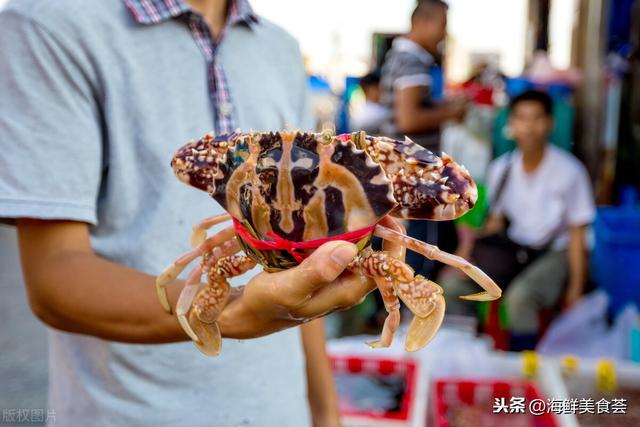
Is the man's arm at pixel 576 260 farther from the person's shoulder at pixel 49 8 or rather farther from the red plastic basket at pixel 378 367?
the person's shoulder at pixel 49 8

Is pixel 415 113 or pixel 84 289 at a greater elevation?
pixel 84 289

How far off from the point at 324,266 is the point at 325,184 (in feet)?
0.46

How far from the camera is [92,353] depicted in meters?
1.28

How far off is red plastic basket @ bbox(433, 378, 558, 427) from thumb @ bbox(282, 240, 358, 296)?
1.92 meters

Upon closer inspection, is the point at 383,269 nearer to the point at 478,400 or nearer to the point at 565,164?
the point at 478,400

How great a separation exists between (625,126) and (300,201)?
5.03 metres

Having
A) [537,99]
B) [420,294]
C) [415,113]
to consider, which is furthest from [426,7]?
[420,294]

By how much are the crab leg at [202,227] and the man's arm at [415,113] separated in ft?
8.87

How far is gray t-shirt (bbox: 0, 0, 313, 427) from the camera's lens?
3.59 ft

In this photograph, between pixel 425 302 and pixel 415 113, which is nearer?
pixel 425 302

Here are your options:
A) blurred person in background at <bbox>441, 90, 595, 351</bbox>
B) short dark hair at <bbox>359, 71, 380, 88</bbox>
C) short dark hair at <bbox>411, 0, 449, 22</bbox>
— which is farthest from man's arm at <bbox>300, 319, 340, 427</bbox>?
short dark hair at <bbox>359, 71, 380, 88</bbox>

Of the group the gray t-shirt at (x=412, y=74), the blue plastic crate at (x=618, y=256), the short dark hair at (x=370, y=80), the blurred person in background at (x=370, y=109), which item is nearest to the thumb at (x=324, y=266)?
the gray t-shirt at (x=412, y=74)

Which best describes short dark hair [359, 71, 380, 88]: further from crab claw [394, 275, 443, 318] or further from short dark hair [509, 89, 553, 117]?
crab claw [394, 275, 443, 318]

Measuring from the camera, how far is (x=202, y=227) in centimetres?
113
